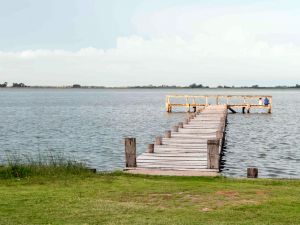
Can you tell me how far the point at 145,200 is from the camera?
1046cm

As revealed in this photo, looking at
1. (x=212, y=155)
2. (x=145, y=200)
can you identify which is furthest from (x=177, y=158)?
(x=145, y=200)

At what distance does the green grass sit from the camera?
8867 mm

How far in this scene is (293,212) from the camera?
30.5 feet

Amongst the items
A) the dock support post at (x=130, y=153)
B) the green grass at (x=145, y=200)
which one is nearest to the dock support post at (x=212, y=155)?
the green grass at (x=145, y=200)

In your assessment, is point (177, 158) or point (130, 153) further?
point (177, 158)

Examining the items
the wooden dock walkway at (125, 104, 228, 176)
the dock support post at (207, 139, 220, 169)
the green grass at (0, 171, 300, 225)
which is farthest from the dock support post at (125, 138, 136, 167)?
the dock support post at (207, 139, 220, 169)

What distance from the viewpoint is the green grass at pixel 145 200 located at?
887 centimetres

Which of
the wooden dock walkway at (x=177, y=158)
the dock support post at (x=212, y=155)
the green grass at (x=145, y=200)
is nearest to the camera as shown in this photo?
the green grass at (x=145, y=200)

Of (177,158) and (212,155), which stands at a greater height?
(212,155)

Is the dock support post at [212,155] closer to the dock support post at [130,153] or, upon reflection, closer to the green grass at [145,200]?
the green grass at [145,200]

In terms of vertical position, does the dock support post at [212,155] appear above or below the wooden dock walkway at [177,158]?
above

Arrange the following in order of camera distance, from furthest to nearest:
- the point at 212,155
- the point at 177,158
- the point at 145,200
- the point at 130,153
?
the point at 177,158 < the point at 130,153 < the point at 212,155 < the point at 145,200

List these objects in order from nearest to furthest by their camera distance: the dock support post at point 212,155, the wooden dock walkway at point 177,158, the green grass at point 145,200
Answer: the green grass at point 145,200 < the wooden dock walkway at point 177,158 < the dock support post at point 212,155

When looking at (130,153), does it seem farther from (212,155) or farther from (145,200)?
(145,200)
